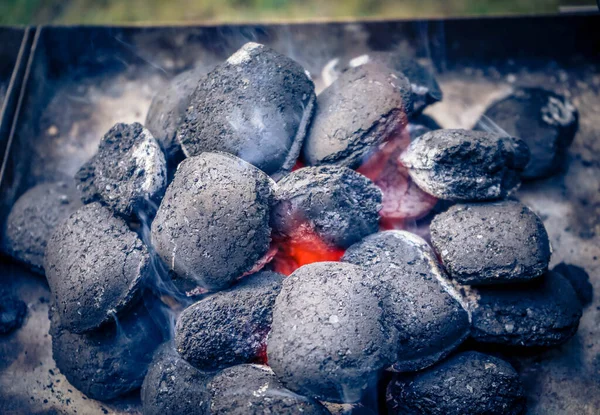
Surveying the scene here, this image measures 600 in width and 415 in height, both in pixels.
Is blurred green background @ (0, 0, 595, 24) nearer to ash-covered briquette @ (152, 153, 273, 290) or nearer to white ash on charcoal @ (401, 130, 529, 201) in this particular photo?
white ash on charcoal @ (401, 130, 529, 201)

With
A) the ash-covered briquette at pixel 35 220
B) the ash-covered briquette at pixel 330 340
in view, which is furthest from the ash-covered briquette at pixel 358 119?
the ash-covered briquette at pixel 35 220

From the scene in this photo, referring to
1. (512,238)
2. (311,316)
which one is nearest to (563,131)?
(512,238)

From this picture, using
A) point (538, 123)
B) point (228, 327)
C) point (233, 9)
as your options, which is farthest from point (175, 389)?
point (233, 9)

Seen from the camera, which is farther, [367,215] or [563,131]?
[563,131]

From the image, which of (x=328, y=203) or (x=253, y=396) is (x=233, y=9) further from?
(x=253, y=396)

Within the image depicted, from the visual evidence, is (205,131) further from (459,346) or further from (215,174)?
(459,346)
